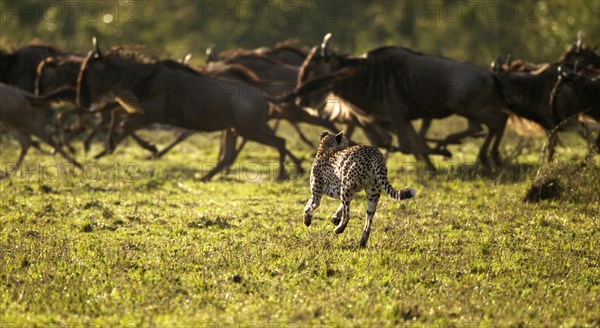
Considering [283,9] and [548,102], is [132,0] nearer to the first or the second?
[283,9]

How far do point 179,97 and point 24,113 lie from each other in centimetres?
217

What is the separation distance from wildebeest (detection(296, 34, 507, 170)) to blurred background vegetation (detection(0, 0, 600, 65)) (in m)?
19.0

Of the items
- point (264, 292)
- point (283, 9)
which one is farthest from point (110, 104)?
point (283, 9)

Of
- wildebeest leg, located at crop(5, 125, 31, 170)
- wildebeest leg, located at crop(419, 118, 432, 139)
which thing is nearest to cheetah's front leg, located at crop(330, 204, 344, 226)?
wildebeest leg, located at crop(419, 118, 432, 139)

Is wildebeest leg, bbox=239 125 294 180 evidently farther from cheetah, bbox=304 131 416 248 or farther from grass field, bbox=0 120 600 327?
cheetah, bbox=304 131 416 248

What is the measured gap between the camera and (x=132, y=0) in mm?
47938

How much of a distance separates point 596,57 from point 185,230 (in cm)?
846

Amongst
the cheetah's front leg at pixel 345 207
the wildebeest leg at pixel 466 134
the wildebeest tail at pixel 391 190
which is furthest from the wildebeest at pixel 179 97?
the wildebeest tail at pixel 391 190

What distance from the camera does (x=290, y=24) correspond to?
43.0 m

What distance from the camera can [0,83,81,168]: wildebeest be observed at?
A: 1283 cm

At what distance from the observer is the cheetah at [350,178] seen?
7086 millimetres

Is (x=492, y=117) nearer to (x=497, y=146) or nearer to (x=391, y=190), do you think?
(x=497, y=146)

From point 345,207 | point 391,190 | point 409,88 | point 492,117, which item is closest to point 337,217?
point 345,207

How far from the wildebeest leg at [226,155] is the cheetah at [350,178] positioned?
4707mm
